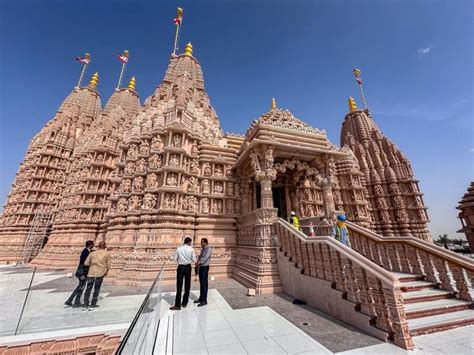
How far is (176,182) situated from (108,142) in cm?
1265

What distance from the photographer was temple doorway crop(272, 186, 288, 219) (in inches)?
533

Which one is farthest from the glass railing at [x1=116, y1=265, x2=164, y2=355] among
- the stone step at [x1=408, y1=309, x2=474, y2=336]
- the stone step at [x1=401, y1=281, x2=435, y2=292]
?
the stone step at [x1=401, y1=281, x2=435, y2=292]

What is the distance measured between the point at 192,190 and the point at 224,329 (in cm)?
822

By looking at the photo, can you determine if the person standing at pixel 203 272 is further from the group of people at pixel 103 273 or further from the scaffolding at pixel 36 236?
the scaffolding at pixel 36 236

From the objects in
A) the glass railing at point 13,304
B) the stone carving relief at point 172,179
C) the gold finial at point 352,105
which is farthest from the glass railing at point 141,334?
the gold finial at point 352,105

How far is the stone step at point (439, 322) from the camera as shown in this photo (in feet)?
13.6

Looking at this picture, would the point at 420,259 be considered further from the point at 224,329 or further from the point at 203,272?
the point at 203,272

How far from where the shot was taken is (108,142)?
63.3 ft

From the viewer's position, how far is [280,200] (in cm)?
1389

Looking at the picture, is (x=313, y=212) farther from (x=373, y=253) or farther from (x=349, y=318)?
(x=349, y=318)

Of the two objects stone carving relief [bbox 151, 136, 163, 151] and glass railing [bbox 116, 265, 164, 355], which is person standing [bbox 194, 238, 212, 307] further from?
stone carving relief [bbox 151, 136, 163, 151]

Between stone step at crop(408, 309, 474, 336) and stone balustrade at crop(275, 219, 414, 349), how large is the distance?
25.5 inches

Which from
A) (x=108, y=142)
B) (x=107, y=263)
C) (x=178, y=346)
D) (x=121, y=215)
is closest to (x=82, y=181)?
(x=108, y=142)

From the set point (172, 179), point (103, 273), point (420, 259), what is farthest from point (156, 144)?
point (420, 259)
